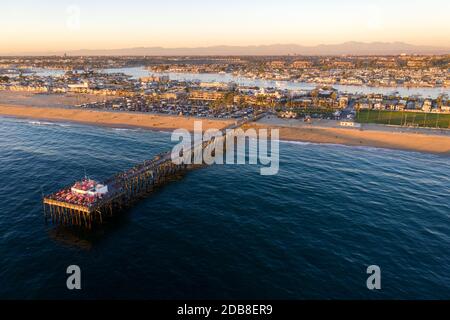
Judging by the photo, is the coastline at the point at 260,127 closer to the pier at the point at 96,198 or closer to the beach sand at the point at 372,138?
the beach sand at the point at 372,138

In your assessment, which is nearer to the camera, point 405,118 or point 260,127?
point 260,127

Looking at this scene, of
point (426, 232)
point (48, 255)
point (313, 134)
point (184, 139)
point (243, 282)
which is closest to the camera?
point (243, 282)

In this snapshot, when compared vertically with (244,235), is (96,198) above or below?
above

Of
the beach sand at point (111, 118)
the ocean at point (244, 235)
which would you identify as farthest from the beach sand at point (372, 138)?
the beach sand at point (111, 118)

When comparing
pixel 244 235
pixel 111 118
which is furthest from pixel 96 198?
pixel 111 118

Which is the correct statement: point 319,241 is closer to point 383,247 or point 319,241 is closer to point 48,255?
point 383,247

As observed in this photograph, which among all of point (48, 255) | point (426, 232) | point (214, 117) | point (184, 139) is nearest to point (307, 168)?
point (426, 232)

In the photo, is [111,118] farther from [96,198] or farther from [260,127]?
[96,198]
